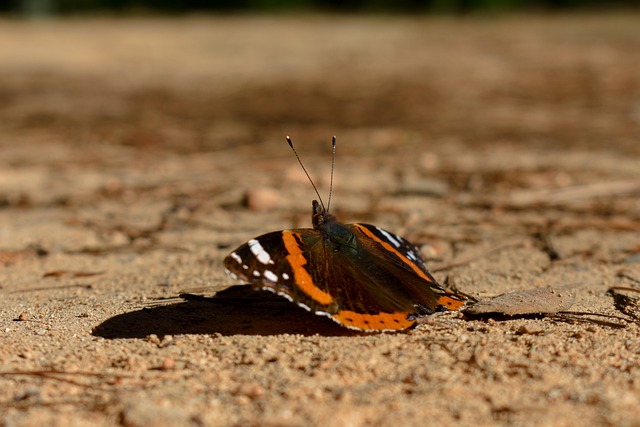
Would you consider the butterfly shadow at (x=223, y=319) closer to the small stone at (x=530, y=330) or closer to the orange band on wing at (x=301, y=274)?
the orange band on wing at (x=301, y=274)

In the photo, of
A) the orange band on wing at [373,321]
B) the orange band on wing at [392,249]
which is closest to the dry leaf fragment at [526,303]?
the orange band on wing at [392,249]

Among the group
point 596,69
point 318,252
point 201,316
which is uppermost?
point 596,69

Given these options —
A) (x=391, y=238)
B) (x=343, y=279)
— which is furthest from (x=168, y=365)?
(x=391, y=238)

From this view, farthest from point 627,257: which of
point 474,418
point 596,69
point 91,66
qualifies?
point 91,66

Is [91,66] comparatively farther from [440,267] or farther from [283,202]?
[440,267]

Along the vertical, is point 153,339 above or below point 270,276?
below

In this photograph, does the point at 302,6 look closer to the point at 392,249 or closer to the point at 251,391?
the point at 392,249
